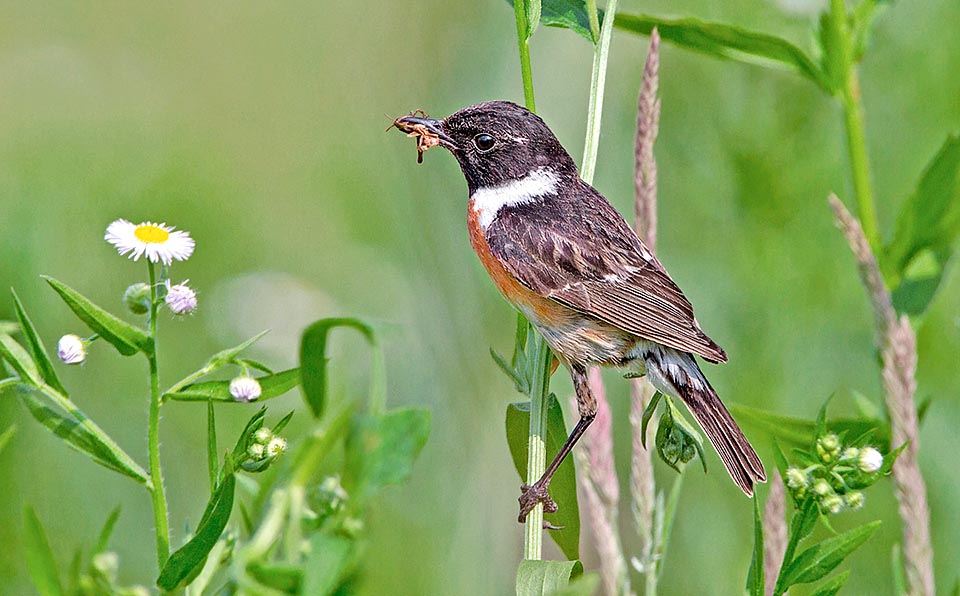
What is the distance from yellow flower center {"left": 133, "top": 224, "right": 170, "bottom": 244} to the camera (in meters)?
2.07

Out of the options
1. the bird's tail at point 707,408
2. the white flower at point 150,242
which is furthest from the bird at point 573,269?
the white flower at point 150,242

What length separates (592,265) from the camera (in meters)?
3.04

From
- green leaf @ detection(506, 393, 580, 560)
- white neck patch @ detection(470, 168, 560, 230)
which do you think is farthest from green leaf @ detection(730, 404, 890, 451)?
white neck patch @ detection(470, 168, 560, 230)

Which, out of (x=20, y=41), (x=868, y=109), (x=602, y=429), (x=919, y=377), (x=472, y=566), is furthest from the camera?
(x=20, y=41)

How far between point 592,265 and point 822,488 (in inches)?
48.1

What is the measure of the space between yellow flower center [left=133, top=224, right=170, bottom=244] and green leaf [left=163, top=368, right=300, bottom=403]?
0.36m

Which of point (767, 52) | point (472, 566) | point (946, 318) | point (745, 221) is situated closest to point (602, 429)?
point (472, 566)

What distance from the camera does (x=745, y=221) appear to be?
445cm

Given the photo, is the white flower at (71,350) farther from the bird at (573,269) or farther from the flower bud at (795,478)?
the flower bud at (795,478)

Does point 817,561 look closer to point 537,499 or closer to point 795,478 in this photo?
point 795,478

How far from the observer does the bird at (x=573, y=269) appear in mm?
2762

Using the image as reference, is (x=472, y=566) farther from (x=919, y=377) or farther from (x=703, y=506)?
(x=919, y=377)

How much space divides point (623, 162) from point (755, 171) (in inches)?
27.7

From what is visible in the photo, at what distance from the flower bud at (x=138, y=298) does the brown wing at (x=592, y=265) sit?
125 centimetres
